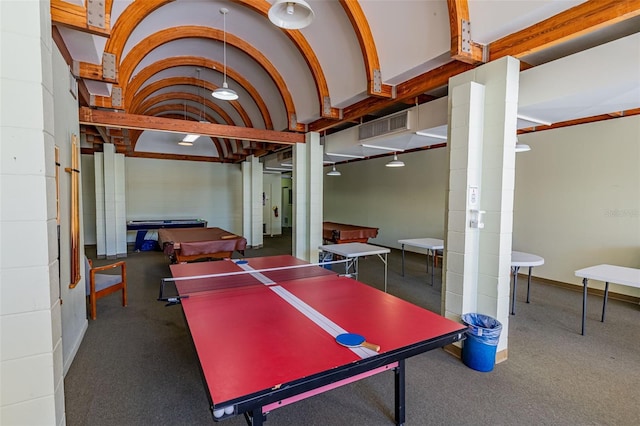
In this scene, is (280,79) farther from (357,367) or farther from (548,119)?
(357,367)

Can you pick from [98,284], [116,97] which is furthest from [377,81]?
[98,284]

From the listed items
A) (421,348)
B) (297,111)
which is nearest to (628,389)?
(421,348)

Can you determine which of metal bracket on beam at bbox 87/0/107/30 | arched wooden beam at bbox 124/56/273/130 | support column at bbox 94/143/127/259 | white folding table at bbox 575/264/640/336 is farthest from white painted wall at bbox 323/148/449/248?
support column at bbox 94/143/127/259

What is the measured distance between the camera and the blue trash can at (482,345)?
2.71 m

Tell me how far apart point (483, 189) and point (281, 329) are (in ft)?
7.70

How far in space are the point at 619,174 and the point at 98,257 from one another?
1094cm

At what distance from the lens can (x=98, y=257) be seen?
7863 mm

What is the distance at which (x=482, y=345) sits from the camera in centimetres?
273

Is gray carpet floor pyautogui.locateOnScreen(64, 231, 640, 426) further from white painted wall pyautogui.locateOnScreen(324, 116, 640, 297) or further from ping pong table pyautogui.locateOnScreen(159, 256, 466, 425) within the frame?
white painted wall pyautogui.locateOnScreen(324, 116, 640, 297)

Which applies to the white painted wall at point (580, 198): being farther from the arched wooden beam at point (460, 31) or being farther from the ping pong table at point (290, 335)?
the ping pong table at point (290, 335)

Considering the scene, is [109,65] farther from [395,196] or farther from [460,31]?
[395,196]

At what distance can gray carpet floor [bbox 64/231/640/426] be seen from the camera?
2.18 metres

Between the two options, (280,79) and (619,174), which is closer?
(619,174)

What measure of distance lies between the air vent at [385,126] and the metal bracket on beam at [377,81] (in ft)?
2.68
